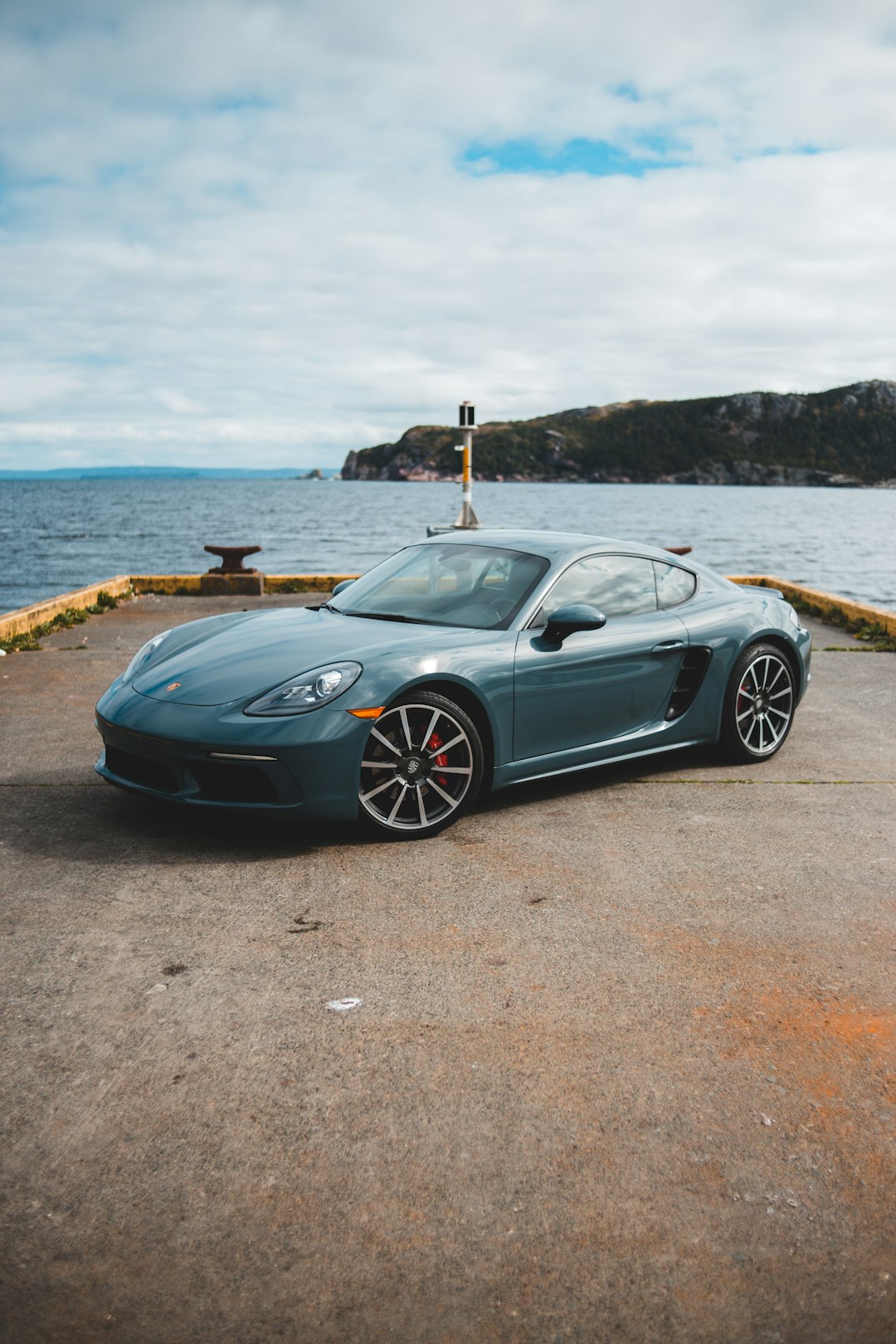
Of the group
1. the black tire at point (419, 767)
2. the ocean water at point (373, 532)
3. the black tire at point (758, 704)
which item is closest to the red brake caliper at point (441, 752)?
the black tire at point (419, 767)

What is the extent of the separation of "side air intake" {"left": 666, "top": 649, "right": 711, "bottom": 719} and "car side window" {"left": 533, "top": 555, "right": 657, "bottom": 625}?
33cm

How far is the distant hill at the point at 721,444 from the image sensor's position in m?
162

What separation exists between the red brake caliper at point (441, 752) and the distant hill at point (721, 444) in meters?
163

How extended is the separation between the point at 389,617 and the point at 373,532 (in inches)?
2206

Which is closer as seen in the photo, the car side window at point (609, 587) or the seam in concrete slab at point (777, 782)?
the car side window at point (609, 587)

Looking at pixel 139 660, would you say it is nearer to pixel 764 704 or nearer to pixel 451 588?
pixel 451 588

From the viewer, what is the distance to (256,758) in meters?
4.43

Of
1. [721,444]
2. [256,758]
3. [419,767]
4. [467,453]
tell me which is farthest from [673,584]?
[721,444]

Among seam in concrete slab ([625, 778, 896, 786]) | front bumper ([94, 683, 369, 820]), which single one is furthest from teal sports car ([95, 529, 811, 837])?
seam in concrete slab ([625, 778, 896, 786])

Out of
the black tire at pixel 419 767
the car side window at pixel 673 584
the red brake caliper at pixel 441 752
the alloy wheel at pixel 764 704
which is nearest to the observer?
the black tire at pixel 419 767

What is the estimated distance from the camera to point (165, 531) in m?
63.0

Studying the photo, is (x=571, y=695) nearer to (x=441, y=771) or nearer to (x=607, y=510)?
(x=441, y=771)

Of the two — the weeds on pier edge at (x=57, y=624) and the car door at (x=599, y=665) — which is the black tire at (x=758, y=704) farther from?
the weeds on pier edge at (x=57, y=624)

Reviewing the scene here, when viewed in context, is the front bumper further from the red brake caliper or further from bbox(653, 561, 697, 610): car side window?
bbox(653, 561, 697, 610): car side window
